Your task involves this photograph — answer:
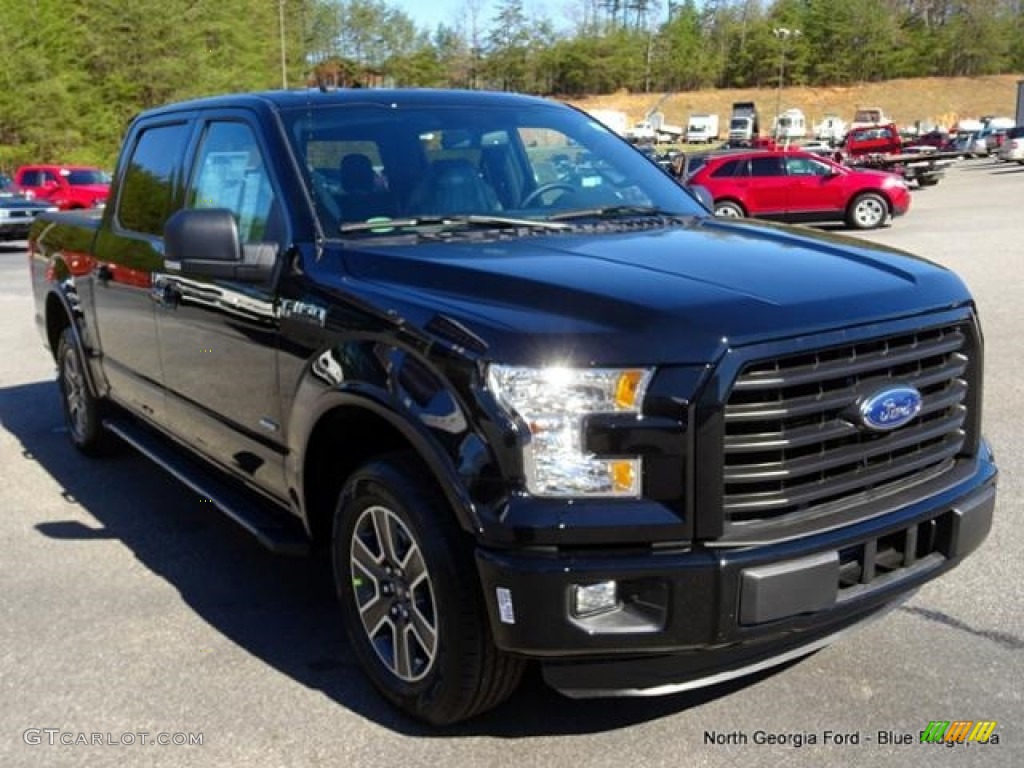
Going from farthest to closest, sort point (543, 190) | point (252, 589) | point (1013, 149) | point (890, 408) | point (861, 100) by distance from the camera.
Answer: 1. point (861, 100)
2. point (1013, 149)
3. point (252, 589)
4. point (543, 190)
5. point (890, 408)

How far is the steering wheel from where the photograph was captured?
407cm

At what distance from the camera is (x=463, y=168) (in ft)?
13.3

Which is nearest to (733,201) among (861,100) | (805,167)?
(805,167)

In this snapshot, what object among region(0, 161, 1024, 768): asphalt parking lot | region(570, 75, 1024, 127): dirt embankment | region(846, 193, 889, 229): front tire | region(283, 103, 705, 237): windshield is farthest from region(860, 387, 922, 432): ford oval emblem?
region(570, 75, 1024, 127): dirt embankment

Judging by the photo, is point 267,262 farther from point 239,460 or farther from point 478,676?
point 478,676

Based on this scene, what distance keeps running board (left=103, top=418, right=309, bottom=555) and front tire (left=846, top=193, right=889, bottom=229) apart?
18815 mm

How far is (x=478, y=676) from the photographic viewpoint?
2932 millimetres

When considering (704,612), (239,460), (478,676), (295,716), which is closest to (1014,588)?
(704,612)

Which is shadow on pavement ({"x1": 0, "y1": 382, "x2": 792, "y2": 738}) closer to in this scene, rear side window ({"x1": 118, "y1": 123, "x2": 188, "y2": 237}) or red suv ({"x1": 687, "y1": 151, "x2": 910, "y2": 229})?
rear side window ({"x1": 118, "y1": 123, "x2": 188, "y2": 237})

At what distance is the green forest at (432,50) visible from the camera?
50938mm

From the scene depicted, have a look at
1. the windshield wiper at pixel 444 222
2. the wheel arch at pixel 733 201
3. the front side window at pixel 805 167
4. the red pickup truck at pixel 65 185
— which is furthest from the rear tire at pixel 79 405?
the red pickup truck at pixel 65 185

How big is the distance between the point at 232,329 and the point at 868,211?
19868 millimetres

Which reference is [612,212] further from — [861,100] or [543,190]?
[861,100]

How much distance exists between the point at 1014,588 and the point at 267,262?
3118 mm
